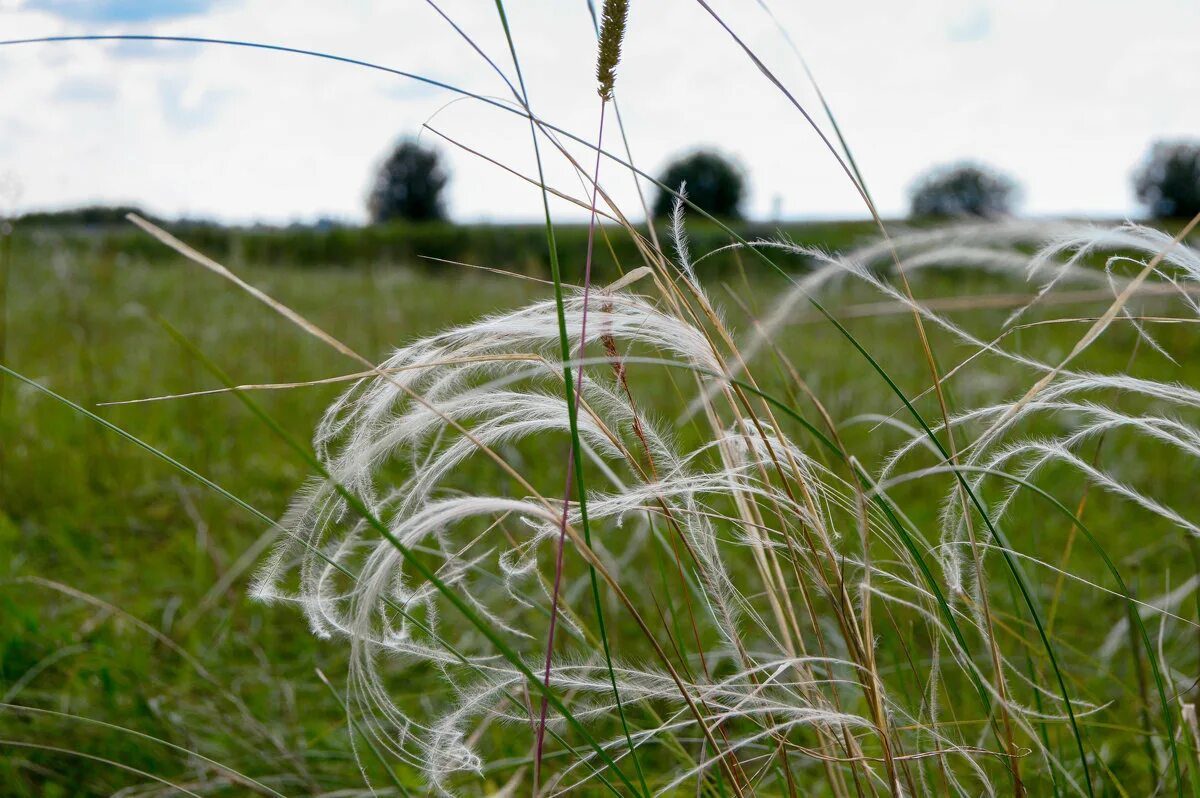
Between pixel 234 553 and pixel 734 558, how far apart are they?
1391 millimetres

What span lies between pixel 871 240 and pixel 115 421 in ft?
9.82

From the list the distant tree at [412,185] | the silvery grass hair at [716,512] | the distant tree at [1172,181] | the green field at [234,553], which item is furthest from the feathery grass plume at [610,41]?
the distant tree at [412,185]

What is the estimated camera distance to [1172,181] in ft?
106

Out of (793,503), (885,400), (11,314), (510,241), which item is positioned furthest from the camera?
(510,241)

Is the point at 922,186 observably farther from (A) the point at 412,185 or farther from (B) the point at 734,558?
(A) the point at 412,185

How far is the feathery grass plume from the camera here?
85cm

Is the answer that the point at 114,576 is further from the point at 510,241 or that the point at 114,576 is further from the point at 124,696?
the point at 510,241

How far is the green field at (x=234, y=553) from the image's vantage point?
4.91ft

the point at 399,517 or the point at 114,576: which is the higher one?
the point at 399,517

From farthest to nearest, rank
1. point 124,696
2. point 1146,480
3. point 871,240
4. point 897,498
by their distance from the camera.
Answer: point 1146,480 < point 897,498 < point 124,696 < point 871,240

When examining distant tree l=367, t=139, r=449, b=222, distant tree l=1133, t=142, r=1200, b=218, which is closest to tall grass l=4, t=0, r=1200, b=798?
distant tree l=1133, t=142, r=1200, b=218

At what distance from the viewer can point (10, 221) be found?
296cm

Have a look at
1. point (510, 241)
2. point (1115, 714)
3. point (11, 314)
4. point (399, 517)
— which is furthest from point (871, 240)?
point (510, 241)


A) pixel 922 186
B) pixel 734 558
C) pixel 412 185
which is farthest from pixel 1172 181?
pixel 412 185
